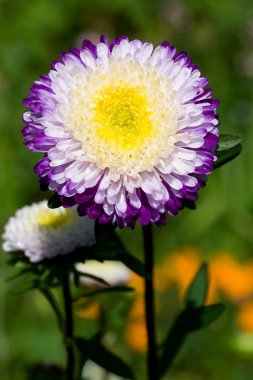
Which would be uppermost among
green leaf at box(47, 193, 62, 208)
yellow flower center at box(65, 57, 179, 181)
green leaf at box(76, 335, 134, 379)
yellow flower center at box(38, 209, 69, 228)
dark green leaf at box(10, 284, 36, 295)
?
yellow flower center at box(65, 57, 179, 181)

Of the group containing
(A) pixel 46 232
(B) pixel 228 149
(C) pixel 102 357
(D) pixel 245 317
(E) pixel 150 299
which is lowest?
(D) pixel 245 317

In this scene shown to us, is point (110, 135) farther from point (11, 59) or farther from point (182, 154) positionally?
point (11, 59)

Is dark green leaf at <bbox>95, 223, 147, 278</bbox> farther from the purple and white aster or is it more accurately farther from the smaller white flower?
the smaller white flower

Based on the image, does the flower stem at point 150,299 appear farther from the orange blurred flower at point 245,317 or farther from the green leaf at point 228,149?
the orange blurred flower at point 245,317

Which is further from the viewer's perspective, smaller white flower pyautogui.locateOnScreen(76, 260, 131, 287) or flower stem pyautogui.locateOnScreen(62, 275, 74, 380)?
smaller white flower pyautogui.locateOnScreen(76, 260, 131, 287)

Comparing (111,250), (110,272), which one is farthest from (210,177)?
(111,250)

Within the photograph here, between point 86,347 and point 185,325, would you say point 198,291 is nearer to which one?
point 185,325

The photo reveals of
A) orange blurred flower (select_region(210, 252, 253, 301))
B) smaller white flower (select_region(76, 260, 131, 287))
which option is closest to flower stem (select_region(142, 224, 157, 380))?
smaller white flower (select_region(76, 260, 131, 287))
